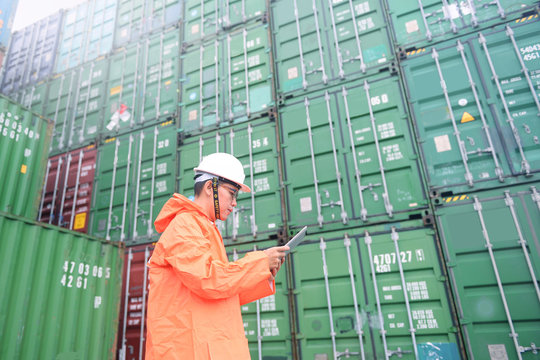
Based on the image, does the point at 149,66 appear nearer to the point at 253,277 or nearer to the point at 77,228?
the point at 77,228

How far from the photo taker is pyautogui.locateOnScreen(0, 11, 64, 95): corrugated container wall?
1183 cm

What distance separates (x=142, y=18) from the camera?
1062cm

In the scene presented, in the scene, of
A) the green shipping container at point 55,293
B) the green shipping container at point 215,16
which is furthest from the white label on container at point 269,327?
the green shipping container at point 215,16

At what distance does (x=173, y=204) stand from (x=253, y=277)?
0.80 m

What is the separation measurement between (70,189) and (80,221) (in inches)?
41.2

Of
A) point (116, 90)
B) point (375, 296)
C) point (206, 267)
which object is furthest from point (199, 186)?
point (116, 90)

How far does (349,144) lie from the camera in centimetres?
662

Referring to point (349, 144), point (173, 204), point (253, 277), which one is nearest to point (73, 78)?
point (349, 144)

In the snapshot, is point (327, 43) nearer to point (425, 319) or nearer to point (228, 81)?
point (228, 81)

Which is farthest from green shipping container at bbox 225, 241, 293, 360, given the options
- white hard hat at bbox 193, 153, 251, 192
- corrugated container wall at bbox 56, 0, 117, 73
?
corrugated container wall at bbox 56, 0, 117, 73

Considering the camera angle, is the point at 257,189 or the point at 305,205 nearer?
the point at 305,205

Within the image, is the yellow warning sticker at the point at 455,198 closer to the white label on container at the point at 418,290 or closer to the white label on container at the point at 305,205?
the white label on container at the point at 418,290

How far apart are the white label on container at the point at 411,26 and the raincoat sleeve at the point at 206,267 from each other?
634cm

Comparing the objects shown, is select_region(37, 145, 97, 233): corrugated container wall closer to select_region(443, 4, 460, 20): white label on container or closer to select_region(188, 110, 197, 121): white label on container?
select_region(188, 110, 197, 121): white label on container
